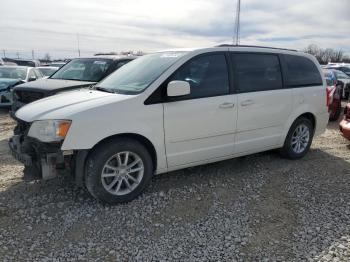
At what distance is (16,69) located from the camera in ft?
43.5

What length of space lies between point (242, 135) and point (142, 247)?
7.75ft

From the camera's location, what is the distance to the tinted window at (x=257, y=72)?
17.0 ft

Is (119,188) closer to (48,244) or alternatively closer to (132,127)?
(132,127)

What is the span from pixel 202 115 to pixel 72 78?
15.0ft

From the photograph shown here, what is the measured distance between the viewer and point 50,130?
3.95 meters

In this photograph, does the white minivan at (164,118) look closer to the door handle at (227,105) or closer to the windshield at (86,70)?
the door handle at (227,105)

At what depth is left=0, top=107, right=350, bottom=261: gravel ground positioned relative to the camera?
342 centimetres

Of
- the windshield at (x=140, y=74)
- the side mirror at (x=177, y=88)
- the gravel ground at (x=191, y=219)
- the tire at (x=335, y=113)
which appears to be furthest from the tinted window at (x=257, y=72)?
the tire at (x=335, y=113)

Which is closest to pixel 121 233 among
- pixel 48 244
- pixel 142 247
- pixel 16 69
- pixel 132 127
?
pixel 142 247

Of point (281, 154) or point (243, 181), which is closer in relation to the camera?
point (243, 181)

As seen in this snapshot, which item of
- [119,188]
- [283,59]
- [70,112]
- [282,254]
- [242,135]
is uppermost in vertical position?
[283,59]

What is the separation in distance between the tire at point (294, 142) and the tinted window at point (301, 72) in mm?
602

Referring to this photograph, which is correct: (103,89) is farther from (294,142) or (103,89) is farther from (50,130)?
(294,142)

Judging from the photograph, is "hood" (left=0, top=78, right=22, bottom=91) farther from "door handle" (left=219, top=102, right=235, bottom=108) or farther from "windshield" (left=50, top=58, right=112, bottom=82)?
"door handle" (left=219, top=102, right=235, bottom=108)
